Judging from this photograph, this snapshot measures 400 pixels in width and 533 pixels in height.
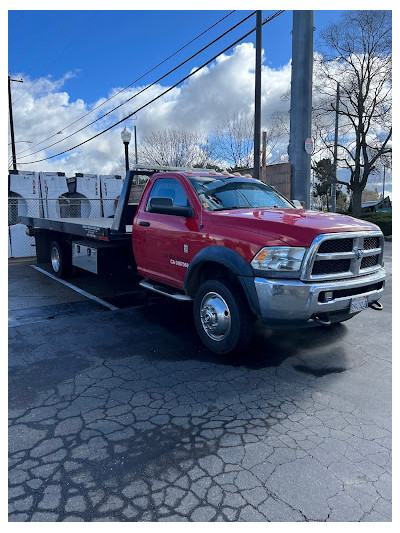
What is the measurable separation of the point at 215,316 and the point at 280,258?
3.48 feet

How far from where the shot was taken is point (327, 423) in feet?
10.2

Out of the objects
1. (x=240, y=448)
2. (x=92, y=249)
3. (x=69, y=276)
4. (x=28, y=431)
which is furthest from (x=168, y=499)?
(x=69, y=276)

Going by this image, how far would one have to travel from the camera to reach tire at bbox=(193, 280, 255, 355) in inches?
165

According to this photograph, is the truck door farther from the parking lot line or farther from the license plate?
the license plate

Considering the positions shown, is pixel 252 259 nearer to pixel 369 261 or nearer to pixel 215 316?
pixel 215 316

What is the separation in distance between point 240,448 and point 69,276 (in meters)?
7.03

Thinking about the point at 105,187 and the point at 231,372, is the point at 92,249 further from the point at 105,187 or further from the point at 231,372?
the point at 105,187

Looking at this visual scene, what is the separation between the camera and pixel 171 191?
5.48m

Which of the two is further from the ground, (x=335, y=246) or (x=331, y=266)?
(x=335, y=246)

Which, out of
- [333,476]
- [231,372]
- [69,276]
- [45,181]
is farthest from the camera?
[45,181]

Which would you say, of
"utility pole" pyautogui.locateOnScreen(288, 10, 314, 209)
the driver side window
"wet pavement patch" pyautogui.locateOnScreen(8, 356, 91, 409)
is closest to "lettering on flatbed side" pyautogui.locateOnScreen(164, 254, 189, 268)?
the driver side window

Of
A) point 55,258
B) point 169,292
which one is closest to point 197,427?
point 169,292

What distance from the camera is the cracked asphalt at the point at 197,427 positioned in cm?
228

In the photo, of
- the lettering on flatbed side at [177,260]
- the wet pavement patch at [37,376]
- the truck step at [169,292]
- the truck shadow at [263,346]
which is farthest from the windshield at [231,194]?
the wet pavement patch at [37,376]
